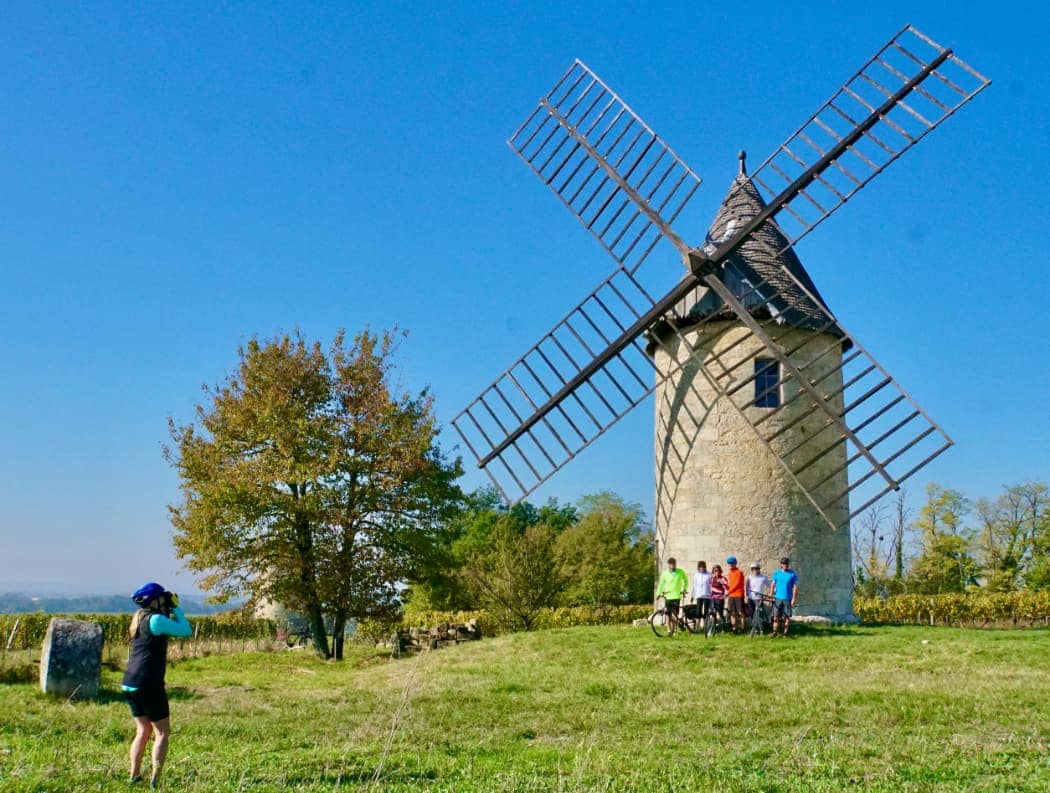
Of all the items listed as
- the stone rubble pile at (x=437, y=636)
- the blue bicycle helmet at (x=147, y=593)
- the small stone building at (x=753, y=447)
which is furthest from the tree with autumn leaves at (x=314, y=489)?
the blue bicycle helmet at (x=147, y=593)

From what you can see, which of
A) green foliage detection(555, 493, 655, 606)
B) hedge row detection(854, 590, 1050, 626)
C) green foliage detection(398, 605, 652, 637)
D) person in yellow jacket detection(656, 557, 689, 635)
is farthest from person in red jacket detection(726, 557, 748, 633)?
green foliage detection(555, 493, 655, 606)

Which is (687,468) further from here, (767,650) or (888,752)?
(888,752)

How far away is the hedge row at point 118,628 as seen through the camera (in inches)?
1073

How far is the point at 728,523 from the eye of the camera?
16.5m

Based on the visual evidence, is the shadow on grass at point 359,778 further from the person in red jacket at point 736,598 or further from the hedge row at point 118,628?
the hedge row at point 118,628

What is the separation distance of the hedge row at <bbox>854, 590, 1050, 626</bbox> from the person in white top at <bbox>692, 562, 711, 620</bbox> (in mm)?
11324

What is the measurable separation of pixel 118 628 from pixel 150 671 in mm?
26180

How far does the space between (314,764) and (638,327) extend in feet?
38.2

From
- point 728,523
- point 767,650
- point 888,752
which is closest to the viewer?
point 888,752

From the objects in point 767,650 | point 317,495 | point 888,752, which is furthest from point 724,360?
point 888,752

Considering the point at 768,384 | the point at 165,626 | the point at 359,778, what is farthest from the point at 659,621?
the point at 165,626

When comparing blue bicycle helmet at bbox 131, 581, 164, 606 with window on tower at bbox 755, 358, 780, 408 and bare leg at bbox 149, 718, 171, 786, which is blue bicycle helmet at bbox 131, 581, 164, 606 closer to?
bare leg at bbox 149, 718, 171, 786

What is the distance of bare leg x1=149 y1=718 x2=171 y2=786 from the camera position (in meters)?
6.06

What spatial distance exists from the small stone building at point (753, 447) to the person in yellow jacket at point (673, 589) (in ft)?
3.39
